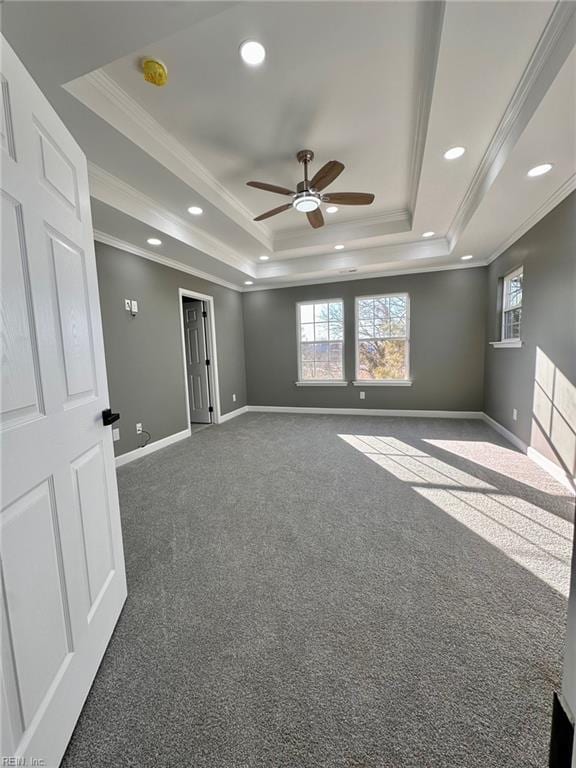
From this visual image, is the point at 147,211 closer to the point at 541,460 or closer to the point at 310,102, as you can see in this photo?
the point at 310,102

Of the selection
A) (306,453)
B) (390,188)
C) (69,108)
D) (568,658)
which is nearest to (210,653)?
(568,658)

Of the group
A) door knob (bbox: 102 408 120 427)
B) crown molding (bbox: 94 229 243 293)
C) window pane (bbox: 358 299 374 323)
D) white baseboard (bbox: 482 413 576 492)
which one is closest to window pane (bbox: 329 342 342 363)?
window pane (bbox: 358 299 374 323)

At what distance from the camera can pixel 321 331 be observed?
5.83 meters

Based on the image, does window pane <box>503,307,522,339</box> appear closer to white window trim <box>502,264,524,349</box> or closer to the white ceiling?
white window trim <box>502,264,524,349</box>

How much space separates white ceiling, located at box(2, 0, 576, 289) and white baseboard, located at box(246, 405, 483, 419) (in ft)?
9.06

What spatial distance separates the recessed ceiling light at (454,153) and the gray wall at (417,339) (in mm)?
2831

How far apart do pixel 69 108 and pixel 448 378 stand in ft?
17.6

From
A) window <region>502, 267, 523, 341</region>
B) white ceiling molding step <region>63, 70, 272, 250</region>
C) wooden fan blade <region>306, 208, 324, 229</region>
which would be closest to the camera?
white ceiling molding step <region>63, 70, 272, 250</region>

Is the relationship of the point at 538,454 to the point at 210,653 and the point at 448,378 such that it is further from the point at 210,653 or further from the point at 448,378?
the point at 210,653

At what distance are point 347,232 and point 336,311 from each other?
159 cm

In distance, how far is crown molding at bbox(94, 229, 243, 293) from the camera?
10.9ft

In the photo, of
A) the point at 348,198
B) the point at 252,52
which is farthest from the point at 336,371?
the point at 252,52

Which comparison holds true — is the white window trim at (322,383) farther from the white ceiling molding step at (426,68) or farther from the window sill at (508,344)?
the white ceiling molding step at (426,68)

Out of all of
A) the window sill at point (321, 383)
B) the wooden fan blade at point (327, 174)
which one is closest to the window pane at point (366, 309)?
the window sill at point (321, 383)
